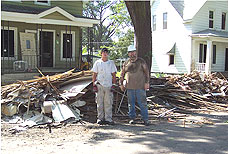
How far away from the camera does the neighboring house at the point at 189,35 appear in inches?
867

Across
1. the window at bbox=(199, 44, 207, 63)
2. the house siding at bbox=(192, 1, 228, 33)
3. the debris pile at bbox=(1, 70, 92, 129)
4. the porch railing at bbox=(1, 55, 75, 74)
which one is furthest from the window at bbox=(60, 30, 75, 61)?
the window at bbox=(199, 44, 207, 63)

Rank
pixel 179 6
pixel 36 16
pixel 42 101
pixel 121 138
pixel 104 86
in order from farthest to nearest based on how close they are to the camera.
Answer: pixel 179 6 < pixel 36 16 < pixel 42 101 < pixel 104 86 < pixel 121 138

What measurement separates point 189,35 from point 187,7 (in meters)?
3.48

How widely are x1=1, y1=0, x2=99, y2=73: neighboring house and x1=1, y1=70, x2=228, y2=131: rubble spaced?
244 inches

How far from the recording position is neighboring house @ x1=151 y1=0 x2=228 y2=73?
22.0 m

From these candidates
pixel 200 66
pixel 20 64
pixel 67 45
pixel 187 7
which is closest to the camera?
pixel 20 64

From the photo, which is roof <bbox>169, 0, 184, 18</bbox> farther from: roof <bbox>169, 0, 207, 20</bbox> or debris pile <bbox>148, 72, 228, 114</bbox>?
debris pile <bbox>148, 72, 228, 114</bbox>

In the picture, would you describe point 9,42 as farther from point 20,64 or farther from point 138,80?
point 138,80

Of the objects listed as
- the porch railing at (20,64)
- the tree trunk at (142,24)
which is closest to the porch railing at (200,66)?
the porch railing at (20,64)

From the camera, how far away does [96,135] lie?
530cm

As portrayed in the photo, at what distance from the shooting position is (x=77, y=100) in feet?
23.5

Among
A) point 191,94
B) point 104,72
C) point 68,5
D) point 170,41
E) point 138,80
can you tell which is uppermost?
point 68,5

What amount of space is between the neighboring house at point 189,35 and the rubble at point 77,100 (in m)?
12.6

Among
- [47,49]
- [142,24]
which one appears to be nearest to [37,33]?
[47,49]
